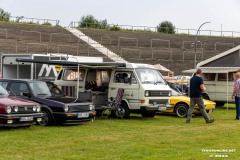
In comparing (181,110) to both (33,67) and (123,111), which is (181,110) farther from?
(33,67)

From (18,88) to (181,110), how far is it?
23.5 feet

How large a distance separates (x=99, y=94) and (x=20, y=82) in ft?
12.2

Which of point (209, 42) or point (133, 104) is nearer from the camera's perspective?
point (133, 104)

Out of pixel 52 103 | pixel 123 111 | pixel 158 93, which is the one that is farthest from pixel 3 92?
pixel 158 93

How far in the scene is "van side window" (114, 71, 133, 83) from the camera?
61.9 feet

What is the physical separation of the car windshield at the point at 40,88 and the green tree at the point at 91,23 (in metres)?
47.1

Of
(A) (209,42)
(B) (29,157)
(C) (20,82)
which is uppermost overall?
(A) (209,42)

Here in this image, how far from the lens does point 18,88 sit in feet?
54.2

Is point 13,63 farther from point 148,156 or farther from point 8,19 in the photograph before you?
point 8,19

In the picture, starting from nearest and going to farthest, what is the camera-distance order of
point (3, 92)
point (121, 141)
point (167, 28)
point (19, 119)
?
point (121, 141) → point (19, 119) → point (3, 92) → point (167, 28)

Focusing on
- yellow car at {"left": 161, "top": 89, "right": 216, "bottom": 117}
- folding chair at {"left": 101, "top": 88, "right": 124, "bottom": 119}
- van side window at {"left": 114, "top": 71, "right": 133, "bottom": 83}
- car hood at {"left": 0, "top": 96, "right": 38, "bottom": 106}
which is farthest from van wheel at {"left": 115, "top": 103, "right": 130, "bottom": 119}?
car hood at {"left": 0, "top": 96, "right": 38, "bottom": 106}

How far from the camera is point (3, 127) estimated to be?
1465 centimetres

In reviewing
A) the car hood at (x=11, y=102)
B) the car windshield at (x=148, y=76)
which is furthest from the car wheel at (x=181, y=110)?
the car hood at (x=11, y=102)

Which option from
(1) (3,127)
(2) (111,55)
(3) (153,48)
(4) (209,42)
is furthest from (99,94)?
(4) (209,42)
